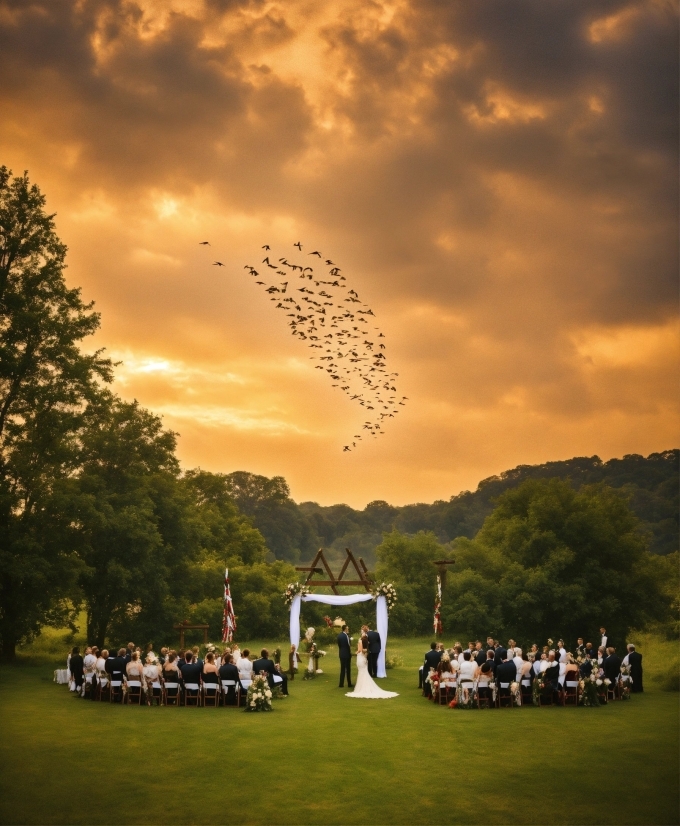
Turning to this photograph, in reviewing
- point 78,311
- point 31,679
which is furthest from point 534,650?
point 78,311

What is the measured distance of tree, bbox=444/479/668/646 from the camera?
38938mm

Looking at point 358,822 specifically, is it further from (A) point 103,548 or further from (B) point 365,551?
(B) point 365,551

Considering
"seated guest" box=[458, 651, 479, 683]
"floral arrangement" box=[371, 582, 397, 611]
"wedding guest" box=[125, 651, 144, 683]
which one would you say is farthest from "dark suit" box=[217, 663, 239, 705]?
"floral arrangement" box=[371, 582, 397, 611]

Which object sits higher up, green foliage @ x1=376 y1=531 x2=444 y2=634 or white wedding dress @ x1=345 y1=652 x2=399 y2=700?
green foliage @ x1=376 y1=531 x2=444 y2=634

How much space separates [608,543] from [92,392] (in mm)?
25194

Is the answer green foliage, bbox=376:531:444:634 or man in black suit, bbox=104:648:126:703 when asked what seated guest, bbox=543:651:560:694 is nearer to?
man in black suit, bbox=104:648:126:703

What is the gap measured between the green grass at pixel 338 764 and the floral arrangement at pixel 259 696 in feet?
1.00

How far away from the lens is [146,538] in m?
31.9

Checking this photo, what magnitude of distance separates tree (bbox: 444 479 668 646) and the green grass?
772 inches

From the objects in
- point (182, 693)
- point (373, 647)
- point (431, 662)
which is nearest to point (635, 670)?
point (431, 662)

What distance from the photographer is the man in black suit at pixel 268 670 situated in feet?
63.4

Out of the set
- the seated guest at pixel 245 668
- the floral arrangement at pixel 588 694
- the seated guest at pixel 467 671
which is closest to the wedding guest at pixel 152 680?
the seated guest at pixel 245 668

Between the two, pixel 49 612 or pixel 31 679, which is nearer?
pixel 31 679

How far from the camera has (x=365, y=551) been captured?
11281cm
